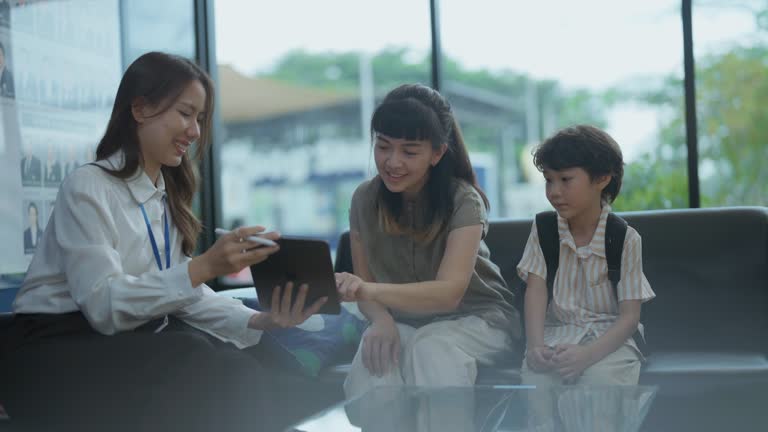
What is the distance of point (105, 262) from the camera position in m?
1.53

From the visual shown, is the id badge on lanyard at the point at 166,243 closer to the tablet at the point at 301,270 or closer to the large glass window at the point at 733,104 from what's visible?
the tablet at the point at 301,270

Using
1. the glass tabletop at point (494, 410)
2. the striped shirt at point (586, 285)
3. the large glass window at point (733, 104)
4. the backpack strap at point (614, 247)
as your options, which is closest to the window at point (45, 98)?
the glass tabletop at point (494, 410)

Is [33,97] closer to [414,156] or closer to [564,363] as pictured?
[414,156]

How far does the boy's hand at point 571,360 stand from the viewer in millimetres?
1827

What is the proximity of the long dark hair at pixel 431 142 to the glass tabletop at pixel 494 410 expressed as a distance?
512mm

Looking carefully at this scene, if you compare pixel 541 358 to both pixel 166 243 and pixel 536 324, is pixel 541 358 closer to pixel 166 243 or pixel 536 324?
pixel 536 324

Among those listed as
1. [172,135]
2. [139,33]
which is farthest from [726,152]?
[139,33]

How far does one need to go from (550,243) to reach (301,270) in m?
0.82

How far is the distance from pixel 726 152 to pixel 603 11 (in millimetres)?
1440

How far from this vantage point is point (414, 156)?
1897 millimetres

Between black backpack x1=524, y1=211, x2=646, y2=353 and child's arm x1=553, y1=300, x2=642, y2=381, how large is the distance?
0.07 metres

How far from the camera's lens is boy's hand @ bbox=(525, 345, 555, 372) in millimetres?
1857

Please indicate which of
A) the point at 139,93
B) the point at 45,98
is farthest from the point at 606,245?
the point at 45,98

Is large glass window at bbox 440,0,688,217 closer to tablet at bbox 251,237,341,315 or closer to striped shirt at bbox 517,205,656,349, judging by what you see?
striped shirt at bbox 517,205,656,349
